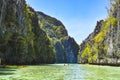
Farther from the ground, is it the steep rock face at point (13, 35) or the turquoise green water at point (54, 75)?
the steep rock face at point (13, 35)

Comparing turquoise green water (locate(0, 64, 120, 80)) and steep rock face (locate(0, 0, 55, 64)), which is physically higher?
steep rock face (locate(0, 0, 55, 64))

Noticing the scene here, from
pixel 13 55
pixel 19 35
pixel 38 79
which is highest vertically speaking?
pixel 19 35

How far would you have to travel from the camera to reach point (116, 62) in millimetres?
111938

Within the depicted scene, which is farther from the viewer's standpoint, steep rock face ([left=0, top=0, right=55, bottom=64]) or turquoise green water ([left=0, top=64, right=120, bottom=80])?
steep rock face ([left=0, top=0, right=55, bottom=64])

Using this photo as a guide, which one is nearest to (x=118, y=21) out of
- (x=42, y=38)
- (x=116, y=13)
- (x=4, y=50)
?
(x=116, y=13)

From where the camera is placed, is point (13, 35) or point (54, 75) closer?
point (54, 75)

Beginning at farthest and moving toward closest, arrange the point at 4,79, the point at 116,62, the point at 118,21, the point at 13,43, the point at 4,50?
1. the point at 118,21
2. the point at 116,62
3. the point at 13,43
4. the point at 4,50
5. the point at 4,79

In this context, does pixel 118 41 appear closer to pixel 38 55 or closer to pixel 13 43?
pixel 13 43

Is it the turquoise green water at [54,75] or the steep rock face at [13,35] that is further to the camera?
the steep rock face at [13,35]

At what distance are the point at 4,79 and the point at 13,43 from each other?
223ft

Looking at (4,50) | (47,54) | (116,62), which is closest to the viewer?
(4,50)

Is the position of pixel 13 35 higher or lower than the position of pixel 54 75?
higher

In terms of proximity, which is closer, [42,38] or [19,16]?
[19,16]

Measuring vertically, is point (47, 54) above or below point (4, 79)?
above
